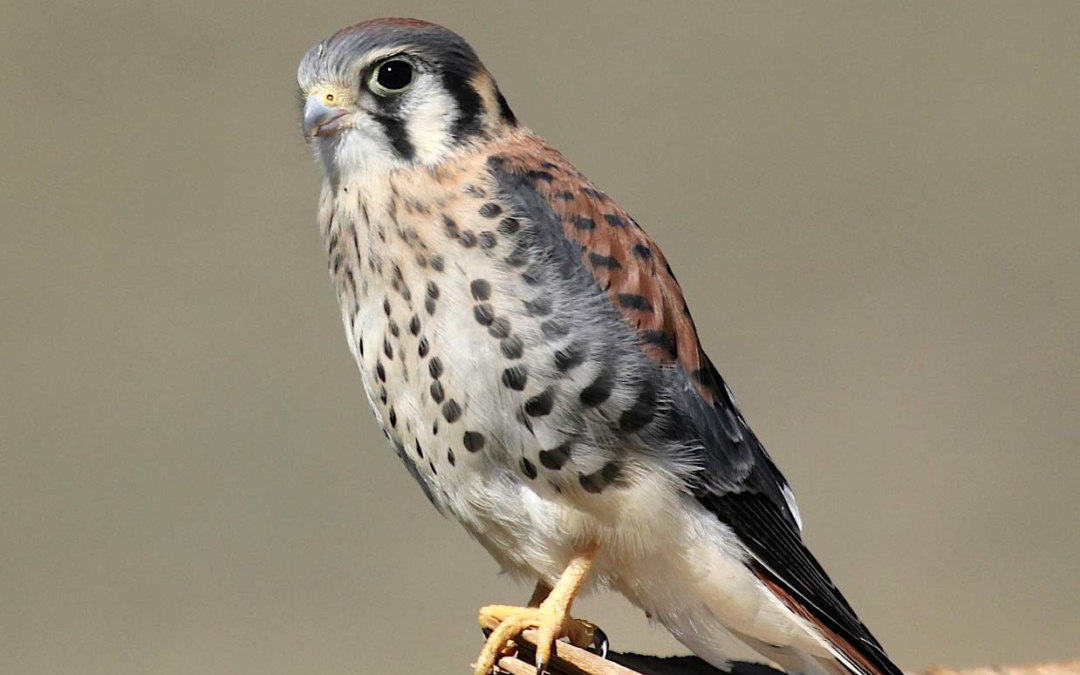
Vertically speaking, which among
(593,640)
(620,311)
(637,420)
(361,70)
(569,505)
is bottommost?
(593,640)

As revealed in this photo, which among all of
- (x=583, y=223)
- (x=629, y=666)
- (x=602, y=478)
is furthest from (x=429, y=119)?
(x=629, y=666)

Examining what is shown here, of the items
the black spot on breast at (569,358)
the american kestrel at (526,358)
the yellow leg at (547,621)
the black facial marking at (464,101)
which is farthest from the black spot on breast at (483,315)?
the yellow leg at (547,621)

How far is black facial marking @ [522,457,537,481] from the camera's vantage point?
243 cm

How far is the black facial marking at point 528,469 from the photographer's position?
95.7 inches

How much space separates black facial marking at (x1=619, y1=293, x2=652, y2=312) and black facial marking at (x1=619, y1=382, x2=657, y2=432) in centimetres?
15

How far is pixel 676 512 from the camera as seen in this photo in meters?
2.56

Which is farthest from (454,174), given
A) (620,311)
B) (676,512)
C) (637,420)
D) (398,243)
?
(676,512)

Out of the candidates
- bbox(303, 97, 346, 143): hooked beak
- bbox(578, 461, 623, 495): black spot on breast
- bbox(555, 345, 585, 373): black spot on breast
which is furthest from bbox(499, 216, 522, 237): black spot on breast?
bbox(578, 461, 623, 495): black spot on breast

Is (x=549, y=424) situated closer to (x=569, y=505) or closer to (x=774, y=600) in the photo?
(x=569, y=505)

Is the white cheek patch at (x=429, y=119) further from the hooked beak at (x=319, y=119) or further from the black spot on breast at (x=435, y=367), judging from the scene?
the black spot on breast at (x=435, y=367)

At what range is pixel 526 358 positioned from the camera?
241cm

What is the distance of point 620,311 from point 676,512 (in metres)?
0.38

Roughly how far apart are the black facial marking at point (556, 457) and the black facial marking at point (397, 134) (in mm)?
584

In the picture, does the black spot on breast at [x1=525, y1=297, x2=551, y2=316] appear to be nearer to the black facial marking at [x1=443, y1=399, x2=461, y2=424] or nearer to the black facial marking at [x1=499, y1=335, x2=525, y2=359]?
the black facial marking at [x1=499, y1=335, x2=525, y2=359]
